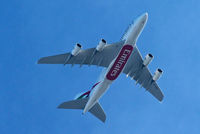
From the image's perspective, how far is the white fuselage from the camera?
45.6 meters

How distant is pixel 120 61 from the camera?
4691 centimetres

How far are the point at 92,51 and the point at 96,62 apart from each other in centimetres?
258

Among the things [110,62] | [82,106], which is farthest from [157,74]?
[82,106]

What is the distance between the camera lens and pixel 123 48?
46500mm

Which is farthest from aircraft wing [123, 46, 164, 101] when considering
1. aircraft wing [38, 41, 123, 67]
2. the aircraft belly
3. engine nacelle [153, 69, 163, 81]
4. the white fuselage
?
the white fuselage

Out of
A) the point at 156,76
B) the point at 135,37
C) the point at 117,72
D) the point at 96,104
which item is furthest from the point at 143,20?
the point at 96,104

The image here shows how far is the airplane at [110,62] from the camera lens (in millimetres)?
46612

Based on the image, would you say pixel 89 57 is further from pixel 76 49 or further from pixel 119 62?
pixel 119 62

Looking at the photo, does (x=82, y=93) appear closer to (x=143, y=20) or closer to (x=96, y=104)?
(x=96, y=104)

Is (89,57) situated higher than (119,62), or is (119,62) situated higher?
(89,57)

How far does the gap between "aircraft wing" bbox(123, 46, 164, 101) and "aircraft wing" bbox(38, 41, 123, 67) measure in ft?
11.9

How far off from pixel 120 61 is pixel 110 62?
185 inches

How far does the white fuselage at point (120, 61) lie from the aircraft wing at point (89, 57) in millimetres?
1707

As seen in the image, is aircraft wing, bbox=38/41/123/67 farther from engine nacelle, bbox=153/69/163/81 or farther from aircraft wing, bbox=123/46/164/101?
engine nacelle, bbox=153/69/163/81
